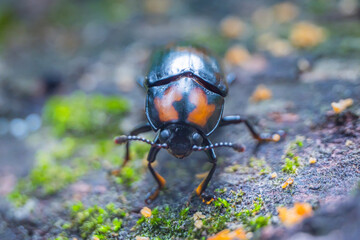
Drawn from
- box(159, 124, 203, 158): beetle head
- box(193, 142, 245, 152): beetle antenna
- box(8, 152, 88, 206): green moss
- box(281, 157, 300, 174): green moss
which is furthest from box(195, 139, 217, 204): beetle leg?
box(8, 152, 88, 206): green moss

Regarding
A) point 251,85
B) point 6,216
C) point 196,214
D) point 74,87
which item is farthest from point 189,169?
point 74,87

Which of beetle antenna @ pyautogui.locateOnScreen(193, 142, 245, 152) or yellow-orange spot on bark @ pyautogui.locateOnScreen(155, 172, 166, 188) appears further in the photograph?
yellow-orange spot on bark @ pyautogui.locateOnScreen(155, 172, 166, 188)

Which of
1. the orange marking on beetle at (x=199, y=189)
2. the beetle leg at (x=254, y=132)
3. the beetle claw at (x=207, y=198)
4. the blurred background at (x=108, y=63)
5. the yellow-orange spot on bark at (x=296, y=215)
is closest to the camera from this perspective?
the yellow-orange spot on bark at (x=296, y=215)

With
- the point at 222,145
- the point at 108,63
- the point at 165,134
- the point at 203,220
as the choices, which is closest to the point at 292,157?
the point at 222,145

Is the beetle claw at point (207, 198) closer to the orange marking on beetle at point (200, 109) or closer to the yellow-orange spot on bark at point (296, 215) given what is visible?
the orange marking on beetle at point (200, 109)

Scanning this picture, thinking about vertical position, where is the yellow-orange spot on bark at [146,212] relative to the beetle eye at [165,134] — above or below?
below

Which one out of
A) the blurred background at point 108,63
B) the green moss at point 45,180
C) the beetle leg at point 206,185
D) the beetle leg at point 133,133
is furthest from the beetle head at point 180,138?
the green moss at point 45,180

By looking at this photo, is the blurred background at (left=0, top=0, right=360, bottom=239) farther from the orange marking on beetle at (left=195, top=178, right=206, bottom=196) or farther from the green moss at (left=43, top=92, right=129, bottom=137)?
the orange marking on beetle at (left=195, top=178, right=206, bottom=196)
